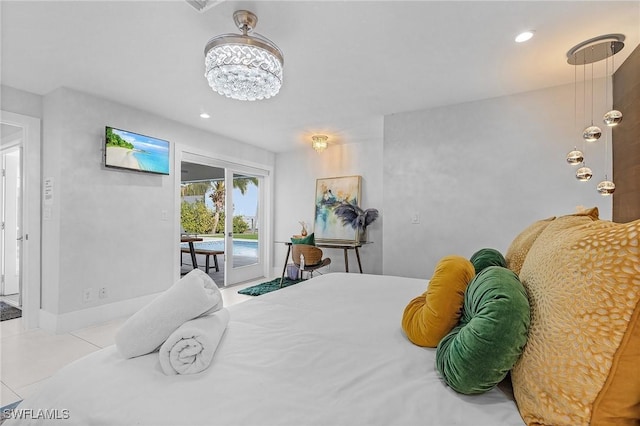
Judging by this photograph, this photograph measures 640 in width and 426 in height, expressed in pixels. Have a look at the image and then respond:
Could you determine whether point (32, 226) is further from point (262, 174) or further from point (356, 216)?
point (356, 216)

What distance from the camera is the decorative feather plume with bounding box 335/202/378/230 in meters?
4.75

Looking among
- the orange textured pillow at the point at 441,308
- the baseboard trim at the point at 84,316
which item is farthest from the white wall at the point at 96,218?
the orange textured pillow at the point at 441,308

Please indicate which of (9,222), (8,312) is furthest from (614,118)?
(9,222)

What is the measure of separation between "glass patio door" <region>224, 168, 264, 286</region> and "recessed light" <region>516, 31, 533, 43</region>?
408 cm

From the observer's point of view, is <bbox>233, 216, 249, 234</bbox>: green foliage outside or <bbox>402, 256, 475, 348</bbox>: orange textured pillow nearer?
<bbox>402, 256, 475, 348</bbox>: orange textured pillow

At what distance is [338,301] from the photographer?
5.96ft

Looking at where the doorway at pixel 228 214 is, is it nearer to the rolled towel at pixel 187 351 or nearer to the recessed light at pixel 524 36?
the rolled towel at pixel 187 351

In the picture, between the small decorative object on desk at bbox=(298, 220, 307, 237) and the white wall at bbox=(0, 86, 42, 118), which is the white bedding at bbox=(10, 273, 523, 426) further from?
the small decorative object on desk at bbox=(298, 220, 307, 237)

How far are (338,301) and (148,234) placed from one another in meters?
2.86

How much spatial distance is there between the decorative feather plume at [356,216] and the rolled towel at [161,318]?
3.71m

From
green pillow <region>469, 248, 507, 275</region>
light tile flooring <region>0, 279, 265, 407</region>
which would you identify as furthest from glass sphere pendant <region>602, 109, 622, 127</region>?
light tile flooring <region>0, 279, 265, 407</region>

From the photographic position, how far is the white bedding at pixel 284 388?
78 cm

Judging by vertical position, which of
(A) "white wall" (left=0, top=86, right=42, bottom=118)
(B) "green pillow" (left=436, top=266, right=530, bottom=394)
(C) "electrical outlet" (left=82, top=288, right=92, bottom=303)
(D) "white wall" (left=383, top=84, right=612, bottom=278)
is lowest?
(C) "electrical outlet" (left=82, top=288, right=92, bottom=303)

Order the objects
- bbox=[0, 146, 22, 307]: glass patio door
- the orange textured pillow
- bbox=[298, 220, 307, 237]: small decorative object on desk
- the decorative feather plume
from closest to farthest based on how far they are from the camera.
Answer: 1. the orange textured pillow
2. bbox=[0, 146, 22, 307]: glass patio door
3. the decorative feather plume
4. bbox=[298, 220, 307, 237]: small decorative object on desk
